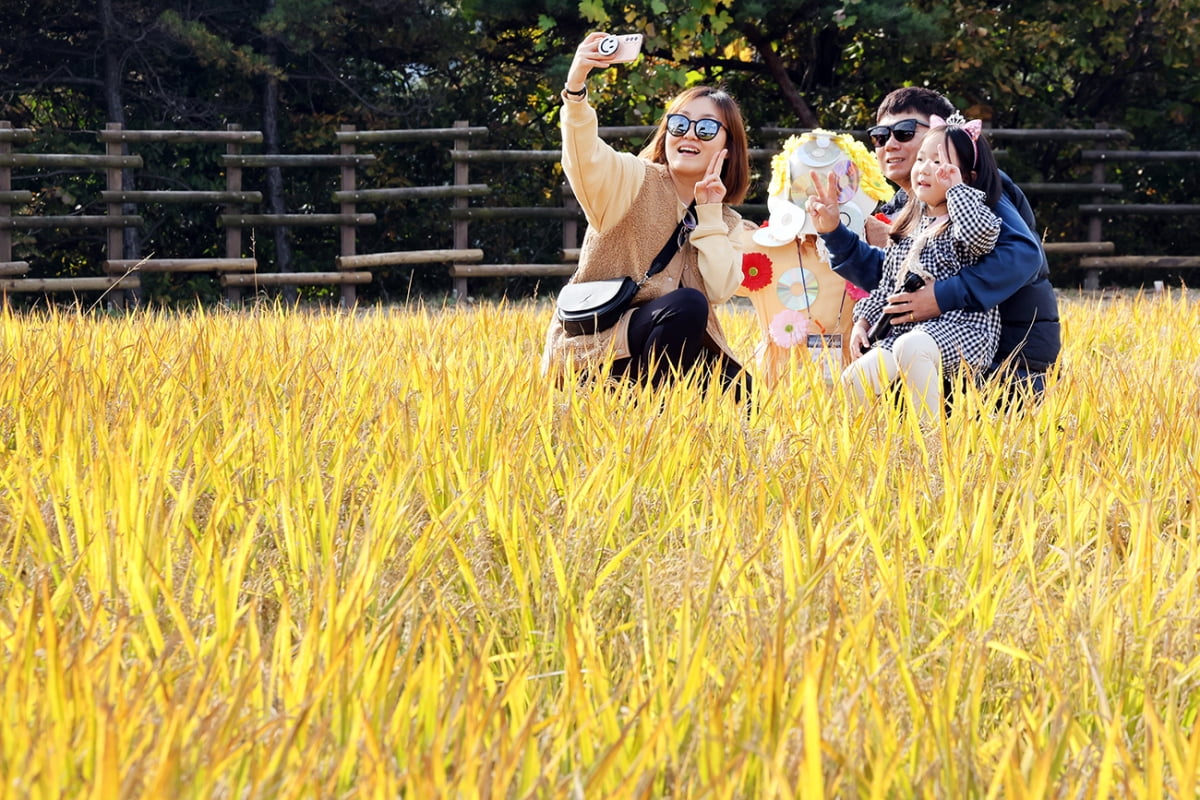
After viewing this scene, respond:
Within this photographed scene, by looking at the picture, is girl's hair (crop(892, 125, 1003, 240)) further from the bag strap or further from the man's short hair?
the bag strap

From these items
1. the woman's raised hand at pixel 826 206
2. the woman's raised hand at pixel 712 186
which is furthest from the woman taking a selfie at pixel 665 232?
the woman's raised hand at pixel 826 206

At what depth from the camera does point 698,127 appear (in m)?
3.49

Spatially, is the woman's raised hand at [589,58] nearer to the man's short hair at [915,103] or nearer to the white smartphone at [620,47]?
the white smartphone at [620,47]

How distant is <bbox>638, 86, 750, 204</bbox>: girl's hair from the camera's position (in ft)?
11.6

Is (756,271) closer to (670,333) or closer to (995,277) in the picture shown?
(670,333)

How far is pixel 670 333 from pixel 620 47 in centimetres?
71

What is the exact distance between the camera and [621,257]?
Result: 139 inches

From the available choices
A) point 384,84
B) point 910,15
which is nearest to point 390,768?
point 910,15

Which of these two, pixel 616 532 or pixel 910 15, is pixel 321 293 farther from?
pixel 616 532

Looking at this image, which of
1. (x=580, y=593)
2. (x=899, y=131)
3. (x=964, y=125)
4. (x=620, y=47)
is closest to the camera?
(x=580, y=593)

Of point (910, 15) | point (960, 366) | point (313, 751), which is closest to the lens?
point (313, 751)

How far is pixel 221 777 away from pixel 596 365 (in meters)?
2.36

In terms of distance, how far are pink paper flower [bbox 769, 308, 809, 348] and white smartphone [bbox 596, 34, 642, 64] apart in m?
0.88

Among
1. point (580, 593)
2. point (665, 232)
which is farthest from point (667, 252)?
point (580, 593)
